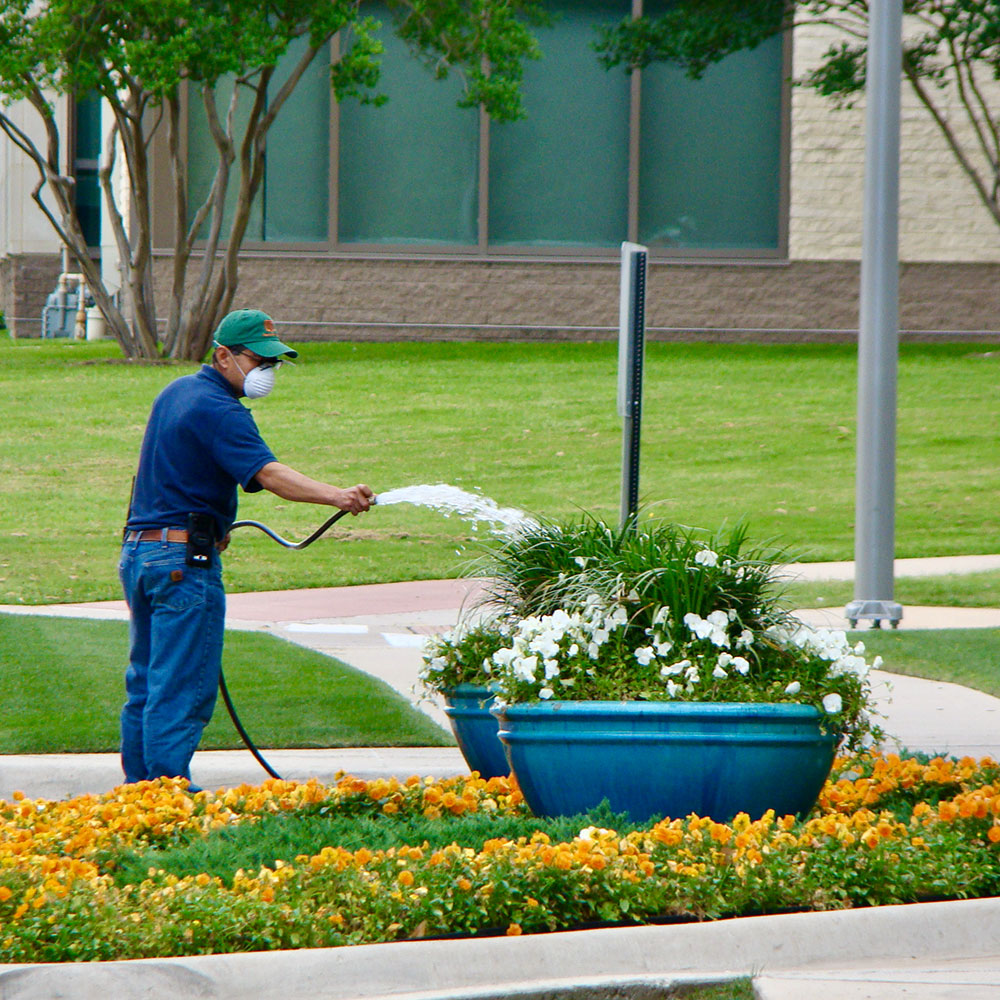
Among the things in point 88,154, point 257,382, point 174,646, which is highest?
point 88,154

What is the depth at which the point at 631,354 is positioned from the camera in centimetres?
691

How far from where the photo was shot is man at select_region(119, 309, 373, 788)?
5629 millimetres

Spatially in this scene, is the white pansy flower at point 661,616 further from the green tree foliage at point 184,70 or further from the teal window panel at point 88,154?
the teal window panel at point 88,154

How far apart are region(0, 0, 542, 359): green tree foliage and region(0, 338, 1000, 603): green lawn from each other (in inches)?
57.3

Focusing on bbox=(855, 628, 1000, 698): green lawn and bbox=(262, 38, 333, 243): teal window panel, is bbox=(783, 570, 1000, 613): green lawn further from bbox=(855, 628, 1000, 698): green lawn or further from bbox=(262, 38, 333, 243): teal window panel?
bbox=(262, 38, 333, 243): teal window panel

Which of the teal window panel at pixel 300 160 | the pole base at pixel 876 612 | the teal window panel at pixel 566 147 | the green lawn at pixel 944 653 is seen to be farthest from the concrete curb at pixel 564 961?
the teal window panel at pixel 300 160

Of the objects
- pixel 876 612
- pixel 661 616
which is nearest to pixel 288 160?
pixel 876 612

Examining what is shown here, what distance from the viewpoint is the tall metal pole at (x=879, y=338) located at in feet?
33.3

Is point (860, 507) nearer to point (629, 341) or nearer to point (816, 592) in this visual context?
point (816, 592)

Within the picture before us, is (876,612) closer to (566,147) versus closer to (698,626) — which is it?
(698,626)

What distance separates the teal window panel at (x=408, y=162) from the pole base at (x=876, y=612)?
1903 cm

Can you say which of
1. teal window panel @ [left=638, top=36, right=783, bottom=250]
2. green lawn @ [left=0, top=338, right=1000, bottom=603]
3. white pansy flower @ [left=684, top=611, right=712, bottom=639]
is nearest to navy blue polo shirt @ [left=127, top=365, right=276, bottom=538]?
white pansy flower @ [left=684, top=611, right=712, bottom=639]

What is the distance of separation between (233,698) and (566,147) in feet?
70.8

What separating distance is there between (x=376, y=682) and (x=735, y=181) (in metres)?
21.2
